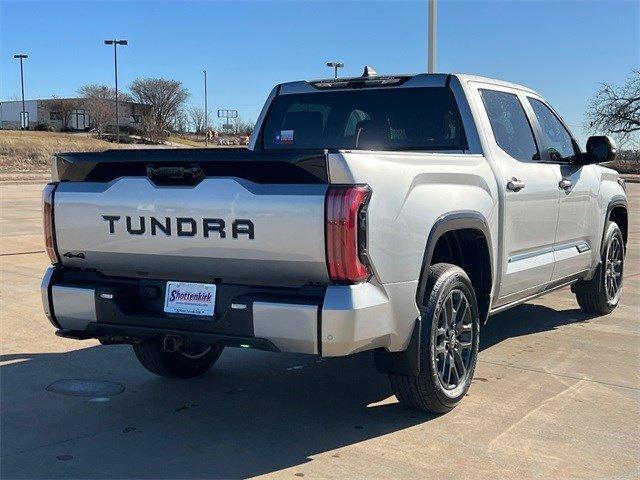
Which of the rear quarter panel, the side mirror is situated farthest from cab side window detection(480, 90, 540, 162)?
the rear quarter panel

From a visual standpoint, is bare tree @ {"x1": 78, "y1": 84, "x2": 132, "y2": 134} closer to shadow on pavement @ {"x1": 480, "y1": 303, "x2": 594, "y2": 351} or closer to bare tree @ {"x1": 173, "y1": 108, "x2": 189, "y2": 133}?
bare tree @ {"x1": 173, "y1": 108, "x2": 189, "y2": 133}

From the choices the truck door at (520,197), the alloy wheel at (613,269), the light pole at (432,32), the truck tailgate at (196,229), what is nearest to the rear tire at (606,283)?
the alloy wheel at (613,269)

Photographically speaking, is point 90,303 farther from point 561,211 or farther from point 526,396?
point 561,211

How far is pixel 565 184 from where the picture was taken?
6.34m

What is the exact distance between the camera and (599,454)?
4.14m

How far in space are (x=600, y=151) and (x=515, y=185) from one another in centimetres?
161

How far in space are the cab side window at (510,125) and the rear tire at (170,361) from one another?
259 cm

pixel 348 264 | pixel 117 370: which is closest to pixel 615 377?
pixel 348 264

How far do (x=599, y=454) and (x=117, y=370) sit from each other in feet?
10.9

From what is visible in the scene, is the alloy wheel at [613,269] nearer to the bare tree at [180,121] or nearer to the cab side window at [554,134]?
the cab side window at [554,134]

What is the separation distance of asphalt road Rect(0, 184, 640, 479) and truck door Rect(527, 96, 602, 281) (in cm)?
68

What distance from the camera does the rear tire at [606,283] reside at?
7438 mm

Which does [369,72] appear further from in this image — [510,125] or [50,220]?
[50,220]

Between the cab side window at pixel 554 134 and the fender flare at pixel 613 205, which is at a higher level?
the cab side window at pixel 554 134
